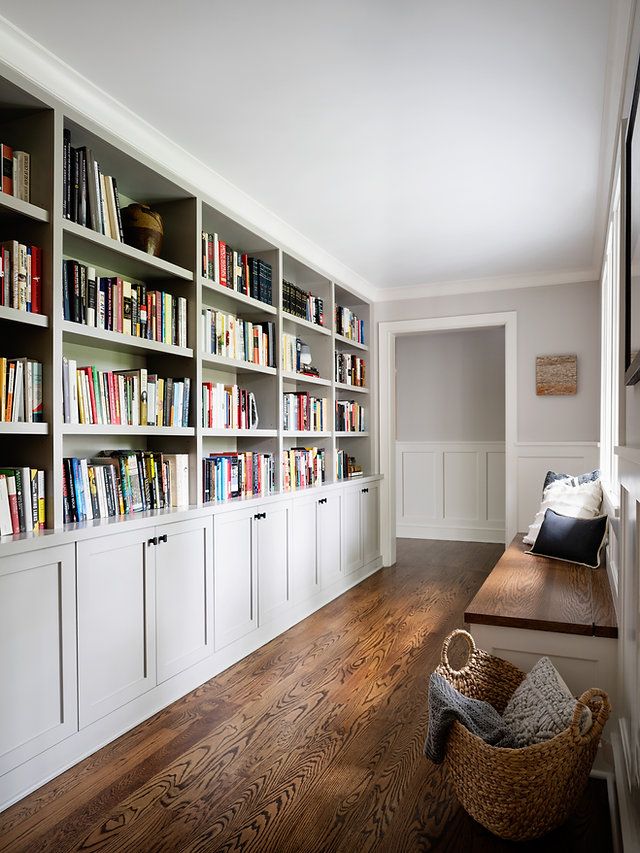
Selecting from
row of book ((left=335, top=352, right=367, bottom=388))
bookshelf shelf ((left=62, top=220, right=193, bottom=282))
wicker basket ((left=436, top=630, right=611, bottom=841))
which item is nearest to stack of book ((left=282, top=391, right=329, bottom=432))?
row of book ((left=335, top=352, right=367, bottom=388))

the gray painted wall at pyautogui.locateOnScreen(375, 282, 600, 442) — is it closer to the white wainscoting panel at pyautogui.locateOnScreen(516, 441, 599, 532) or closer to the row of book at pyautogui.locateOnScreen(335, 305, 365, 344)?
the white wainscoting panel at pyautogui.locateOnScreen(516, 441, 599, 532)

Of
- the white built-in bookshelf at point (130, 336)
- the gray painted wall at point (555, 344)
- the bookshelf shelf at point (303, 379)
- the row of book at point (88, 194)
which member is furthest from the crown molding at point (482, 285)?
the row of book at point (88, 194)

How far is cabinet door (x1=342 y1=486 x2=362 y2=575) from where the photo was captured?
15.5 ft

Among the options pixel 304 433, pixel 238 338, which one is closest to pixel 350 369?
pixel 304 433

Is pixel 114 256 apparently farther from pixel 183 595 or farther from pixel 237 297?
pixel 183 595

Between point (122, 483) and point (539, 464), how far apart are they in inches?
145

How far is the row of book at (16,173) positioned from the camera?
2184 mm

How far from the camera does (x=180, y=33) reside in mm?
2096

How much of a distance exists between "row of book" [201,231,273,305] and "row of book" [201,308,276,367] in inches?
6.8

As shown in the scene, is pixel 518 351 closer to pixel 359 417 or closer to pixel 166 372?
pixel 359 417

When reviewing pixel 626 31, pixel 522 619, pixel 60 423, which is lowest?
pixel 522 619

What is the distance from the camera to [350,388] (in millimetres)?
5078

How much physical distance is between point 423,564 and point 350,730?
330 centimetres

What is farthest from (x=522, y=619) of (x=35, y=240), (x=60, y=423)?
(x=35, y=240)
